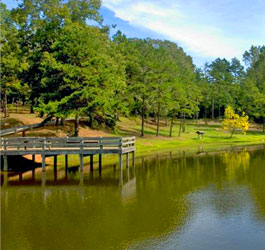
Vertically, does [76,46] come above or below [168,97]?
above

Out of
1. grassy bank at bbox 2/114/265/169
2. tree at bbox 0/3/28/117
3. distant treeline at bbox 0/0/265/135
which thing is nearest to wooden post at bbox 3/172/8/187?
grassy bank at bbox 2/114/265/169

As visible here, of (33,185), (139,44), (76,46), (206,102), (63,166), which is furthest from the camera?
(206,102)

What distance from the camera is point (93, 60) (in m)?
41.9

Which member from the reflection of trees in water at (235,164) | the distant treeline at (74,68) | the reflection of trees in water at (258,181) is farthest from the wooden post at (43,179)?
the reflection of trees in water at (258,181)

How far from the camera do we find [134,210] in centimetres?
1861

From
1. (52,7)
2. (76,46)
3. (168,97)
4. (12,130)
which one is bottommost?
(12,130)

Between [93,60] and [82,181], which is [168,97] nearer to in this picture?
[93,60]

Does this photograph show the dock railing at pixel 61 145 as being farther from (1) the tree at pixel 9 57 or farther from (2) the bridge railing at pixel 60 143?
(1) the tree at pixel 9 57

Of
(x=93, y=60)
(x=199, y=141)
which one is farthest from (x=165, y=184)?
(x=199, y=141)

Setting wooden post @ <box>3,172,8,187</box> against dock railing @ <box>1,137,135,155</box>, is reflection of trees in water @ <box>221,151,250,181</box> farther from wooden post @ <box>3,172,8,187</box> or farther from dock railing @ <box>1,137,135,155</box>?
wooden post @ <box>3,172,8,187</box>

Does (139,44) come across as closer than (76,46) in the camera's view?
No

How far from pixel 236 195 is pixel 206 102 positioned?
74.7m

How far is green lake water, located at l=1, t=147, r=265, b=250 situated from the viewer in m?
14.3

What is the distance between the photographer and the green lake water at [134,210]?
14.3 meters
